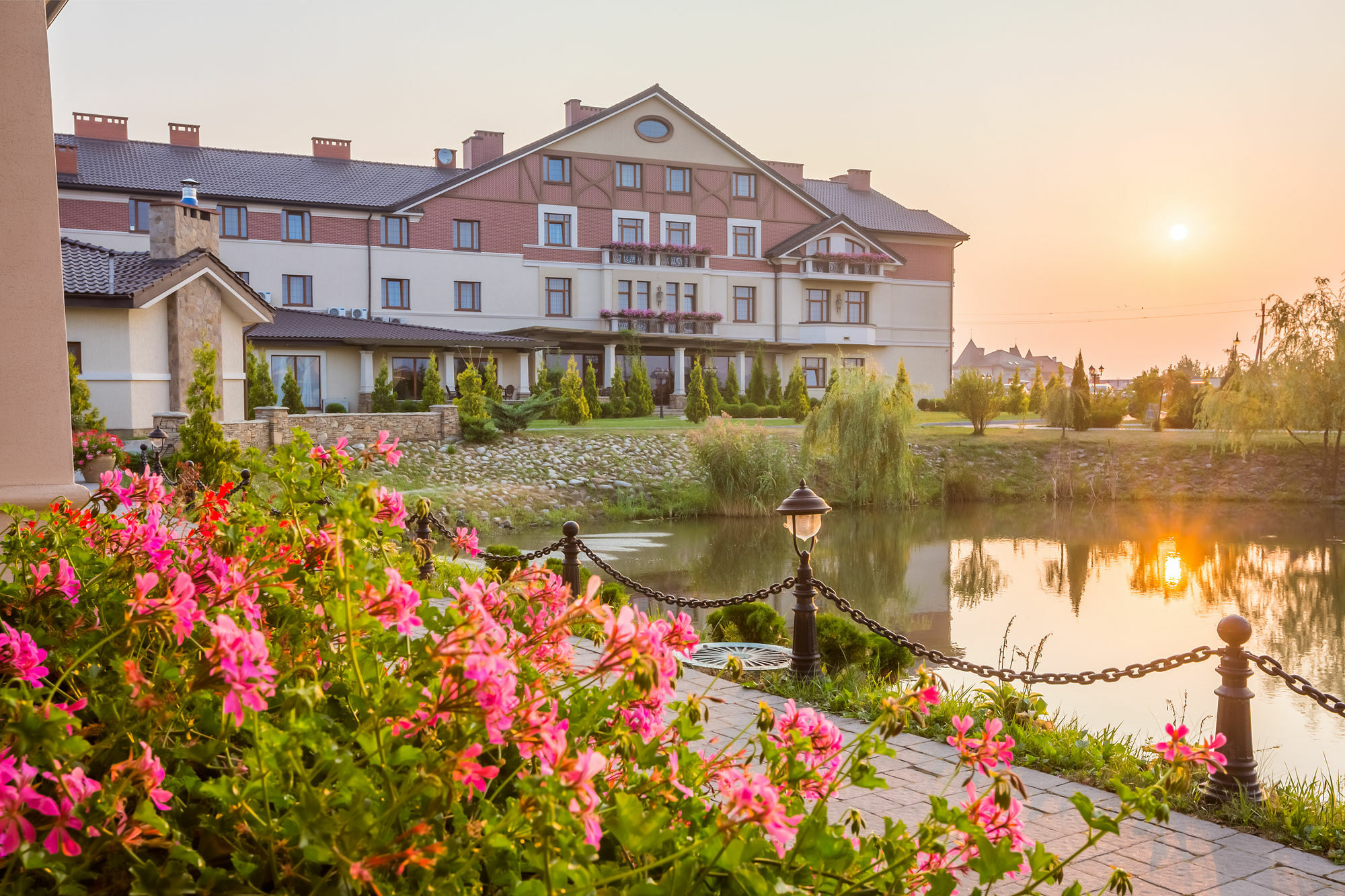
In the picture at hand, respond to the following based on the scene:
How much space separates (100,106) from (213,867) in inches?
1629

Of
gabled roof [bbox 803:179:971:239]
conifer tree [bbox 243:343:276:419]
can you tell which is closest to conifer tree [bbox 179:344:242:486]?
conifer tree [bbox 243:343:276:419]

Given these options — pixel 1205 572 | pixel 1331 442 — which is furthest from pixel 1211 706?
pixel 1331 442

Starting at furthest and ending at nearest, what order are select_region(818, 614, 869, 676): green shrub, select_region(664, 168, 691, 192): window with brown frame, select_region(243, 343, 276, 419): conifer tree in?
select_region(664, 168, 691, 192): window with brown frame
select_region(243, 343, 276, 419): conifer tree
select_region(818, 614, 869, 676): green shrub

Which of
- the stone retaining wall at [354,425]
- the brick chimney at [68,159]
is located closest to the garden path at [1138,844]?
the stone retaining wall at [354,425]

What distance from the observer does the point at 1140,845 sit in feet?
14.3

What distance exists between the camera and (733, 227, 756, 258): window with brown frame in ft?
139

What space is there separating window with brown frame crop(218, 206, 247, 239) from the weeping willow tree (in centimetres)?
2155

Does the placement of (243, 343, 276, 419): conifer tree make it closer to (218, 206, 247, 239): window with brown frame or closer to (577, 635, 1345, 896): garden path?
(218, 206, 247, 239): window with brown frame

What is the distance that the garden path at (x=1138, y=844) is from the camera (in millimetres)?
3982

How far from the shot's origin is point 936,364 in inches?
1791

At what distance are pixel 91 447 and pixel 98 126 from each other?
28.3 meters

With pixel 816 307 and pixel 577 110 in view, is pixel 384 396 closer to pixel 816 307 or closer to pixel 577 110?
pixel 577 110

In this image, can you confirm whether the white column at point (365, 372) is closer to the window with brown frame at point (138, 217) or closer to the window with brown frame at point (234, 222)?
the window with brown frame at point (234, 222)

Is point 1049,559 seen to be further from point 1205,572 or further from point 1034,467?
point 1034,467
